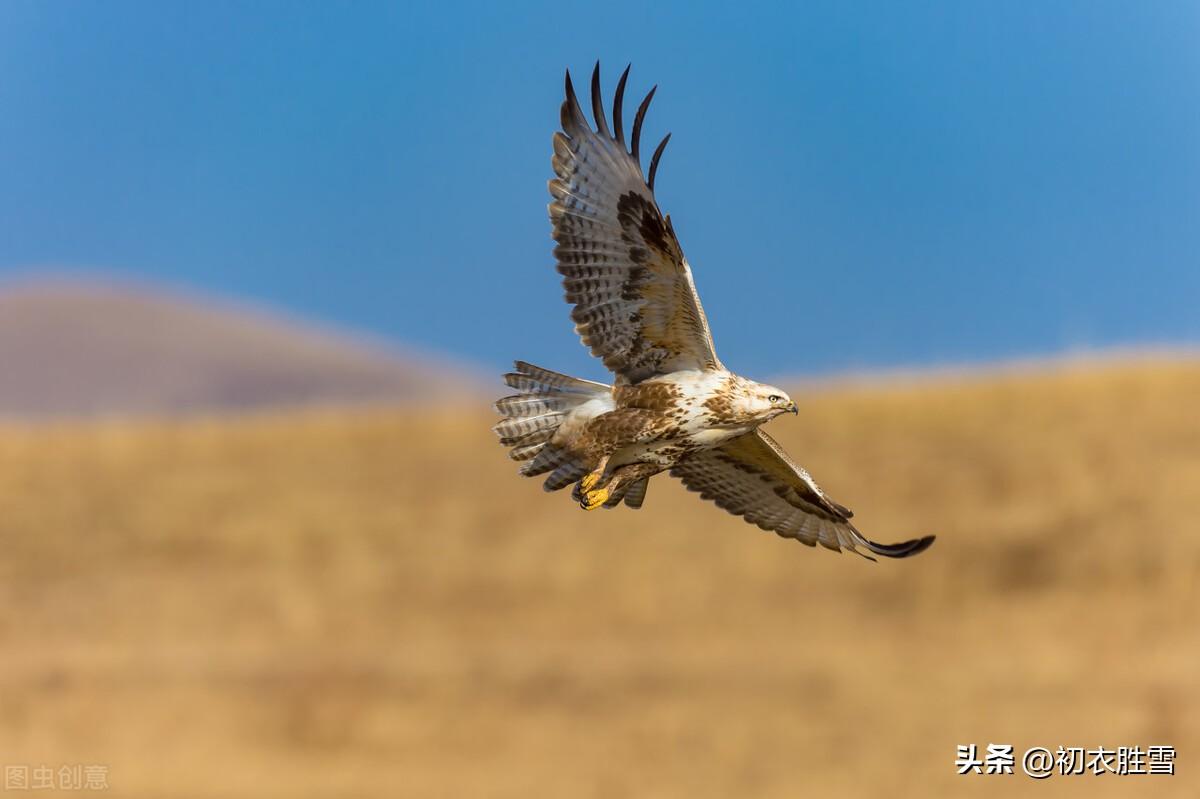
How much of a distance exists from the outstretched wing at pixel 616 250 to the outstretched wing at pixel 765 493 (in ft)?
4.39

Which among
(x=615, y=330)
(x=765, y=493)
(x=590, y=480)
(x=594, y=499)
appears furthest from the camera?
(x=765, y=493)

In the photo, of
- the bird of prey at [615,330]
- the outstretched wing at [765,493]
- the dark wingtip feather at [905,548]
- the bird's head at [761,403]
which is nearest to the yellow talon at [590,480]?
the bird of prey at [615,330]

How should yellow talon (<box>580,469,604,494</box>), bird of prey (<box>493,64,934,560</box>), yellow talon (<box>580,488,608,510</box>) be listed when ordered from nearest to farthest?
yellow talon (<box>580,488,608,510</box>) → yellow talon (<box>580,469,604,494</box>) → bird of prey (<box>493,64,934,560</box>)

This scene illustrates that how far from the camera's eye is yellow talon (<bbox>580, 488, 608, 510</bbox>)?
6289mm

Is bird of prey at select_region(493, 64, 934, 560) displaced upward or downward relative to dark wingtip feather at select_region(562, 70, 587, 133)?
downward

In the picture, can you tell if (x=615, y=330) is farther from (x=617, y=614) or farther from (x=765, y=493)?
(x=617, y=614)

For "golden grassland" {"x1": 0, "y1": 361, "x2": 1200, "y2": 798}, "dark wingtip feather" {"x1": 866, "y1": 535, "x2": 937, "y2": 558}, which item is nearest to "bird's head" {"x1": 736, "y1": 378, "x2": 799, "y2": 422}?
"dark wingtip feather" {"x1": 866, "y1": 535, "x2": 937, "y2": 558}

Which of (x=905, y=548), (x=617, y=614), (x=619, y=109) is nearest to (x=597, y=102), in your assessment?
(x=619, y=109)

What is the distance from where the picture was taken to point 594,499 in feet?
20.8

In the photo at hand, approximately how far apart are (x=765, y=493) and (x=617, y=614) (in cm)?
1713

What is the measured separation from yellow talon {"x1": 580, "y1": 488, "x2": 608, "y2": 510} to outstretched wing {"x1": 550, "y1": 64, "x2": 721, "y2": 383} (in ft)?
3.03

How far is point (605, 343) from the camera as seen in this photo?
7215 millimetres

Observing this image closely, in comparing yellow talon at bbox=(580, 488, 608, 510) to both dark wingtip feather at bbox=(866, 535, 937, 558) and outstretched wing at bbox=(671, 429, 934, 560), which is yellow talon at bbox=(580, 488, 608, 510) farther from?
outstretched wing at bbox=(671, 429, 934, 560)

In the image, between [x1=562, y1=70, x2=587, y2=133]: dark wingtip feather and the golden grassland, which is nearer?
[x1=562, y1=70, x2=587, y2=133]: dark wingtip feather
